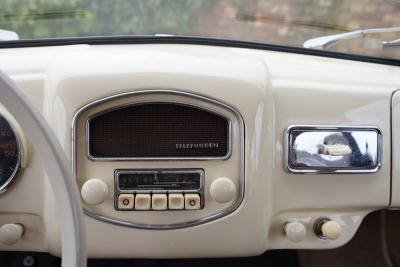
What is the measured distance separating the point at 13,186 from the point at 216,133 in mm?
449

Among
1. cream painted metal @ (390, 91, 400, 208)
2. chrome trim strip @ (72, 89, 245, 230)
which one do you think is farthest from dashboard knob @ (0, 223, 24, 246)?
cream painted metal @ (390, 91, 400, 208)

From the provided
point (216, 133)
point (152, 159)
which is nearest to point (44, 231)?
point (152, 159)

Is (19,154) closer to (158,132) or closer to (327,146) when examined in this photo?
(158,132)

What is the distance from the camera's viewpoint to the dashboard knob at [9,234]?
3.67 feet

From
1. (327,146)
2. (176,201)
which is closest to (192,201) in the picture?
(176,201)

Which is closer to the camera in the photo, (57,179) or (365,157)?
(57,179)

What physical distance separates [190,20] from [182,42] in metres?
0.11

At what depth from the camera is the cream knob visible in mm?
1151

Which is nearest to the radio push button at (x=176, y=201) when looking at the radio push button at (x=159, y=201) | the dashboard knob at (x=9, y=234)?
the radio push button at (x=159, y=201)

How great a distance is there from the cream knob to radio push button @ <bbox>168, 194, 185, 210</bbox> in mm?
328

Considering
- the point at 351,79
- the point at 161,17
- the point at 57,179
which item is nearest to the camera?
the point at 57,179

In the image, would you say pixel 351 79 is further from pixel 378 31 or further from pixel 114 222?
pixel 114 222

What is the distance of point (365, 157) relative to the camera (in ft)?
3.71

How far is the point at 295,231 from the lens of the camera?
1.16 metres
